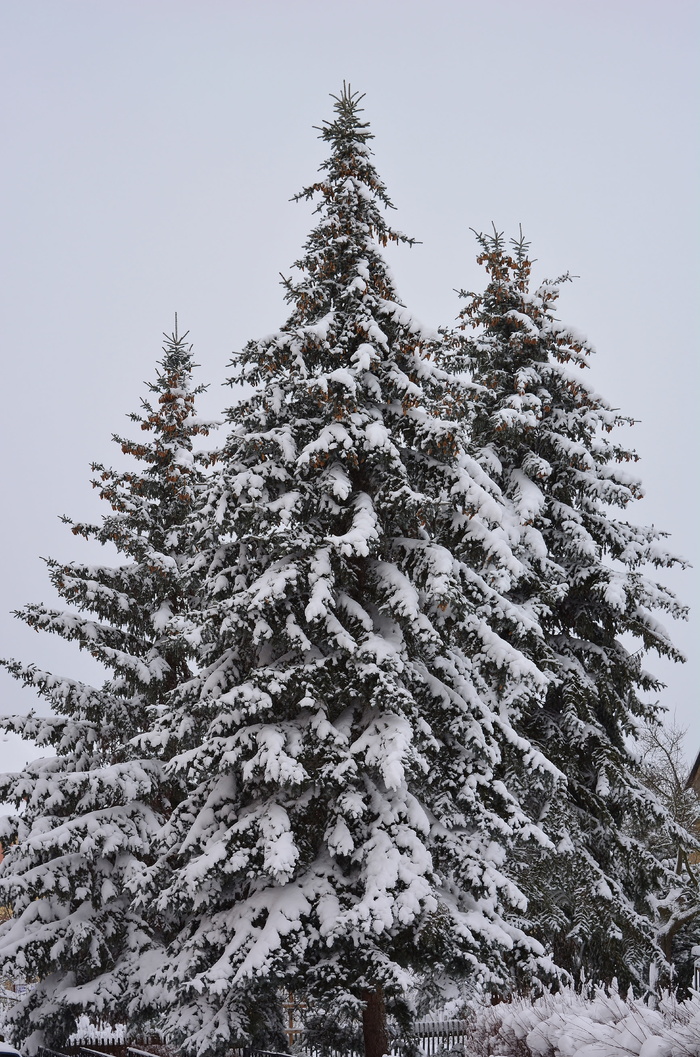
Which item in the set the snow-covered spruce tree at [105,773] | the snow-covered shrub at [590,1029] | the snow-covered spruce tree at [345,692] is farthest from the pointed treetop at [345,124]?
the snow-covered shrub at [590,1029]

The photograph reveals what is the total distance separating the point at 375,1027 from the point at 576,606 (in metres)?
8.91

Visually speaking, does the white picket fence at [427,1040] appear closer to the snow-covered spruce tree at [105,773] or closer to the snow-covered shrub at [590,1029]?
the snow-covered shrub at [590,1029]

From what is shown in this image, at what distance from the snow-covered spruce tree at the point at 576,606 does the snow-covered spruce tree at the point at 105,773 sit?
6640 millimetres

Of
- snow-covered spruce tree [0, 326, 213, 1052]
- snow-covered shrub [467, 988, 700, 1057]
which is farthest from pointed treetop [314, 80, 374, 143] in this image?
snow-covered shrub [467, 988, 700, 1057]

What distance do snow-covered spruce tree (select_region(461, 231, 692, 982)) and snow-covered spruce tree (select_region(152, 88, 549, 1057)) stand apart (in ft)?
8.74

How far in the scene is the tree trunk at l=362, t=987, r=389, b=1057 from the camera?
36.3 ft

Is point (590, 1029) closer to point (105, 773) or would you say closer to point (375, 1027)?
point (375, 1027)

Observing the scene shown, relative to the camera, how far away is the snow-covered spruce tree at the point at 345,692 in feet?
34.9

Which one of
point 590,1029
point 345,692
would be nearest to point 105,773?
point 345,692

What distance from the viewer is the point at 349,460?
12.6m

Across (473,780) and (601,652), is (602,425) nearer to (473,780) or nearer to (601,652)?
(601,652)

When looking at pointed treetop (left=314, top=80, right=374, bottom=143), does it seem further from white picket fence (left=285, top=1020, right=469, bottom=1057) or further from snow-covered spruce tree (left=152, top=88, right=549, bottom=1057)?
white picket fence (left=285, top=1020, right=469, bottom=1057)

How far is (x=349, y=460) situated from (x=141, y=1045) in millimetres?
14236

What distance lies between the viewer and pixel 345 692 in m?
11.8
